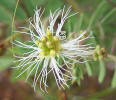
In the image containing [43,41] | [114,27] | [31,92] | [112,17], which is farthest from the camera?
[31,92]

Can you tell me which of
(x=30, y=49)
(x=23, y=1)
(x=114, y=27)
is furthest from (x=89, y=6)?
(x=30, y=49)

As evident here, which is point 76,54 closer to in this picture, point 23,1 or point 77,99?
point 23,1

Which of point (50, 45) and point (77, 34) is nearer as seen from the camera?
point (50, 45)

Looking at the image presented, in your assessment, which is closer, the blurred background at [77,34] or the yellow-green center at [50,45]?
the yellow-green center at [50,45]

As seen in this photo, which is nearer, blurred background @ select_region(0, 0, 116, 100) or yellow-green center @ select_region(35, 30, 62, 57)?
yellow-green center @ select_region(35, 30, 62, 57)
